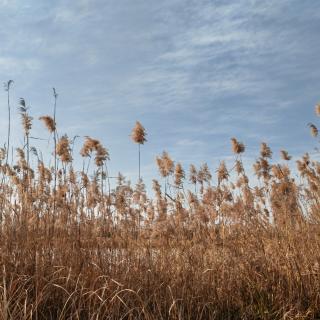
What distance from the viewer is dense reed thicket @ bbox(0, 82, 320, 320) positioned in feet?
13.2

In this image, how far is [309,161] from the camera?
8.79 metres

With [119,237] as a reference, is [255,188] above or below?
above

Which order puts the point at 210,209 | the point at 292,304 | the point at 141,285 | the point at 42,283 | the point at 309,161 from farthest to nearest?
1. the point at 309,161
2. the point at 210,209
3. the point at 292,304
4. the point at 141,285
5. the point at 42,283

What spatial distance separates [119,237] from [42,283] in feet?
4.31

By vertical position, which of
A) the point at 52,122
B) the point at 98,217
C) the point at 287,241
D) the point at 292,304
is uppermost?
the point at 52,122

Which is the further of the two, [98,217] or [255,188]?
[255,188]

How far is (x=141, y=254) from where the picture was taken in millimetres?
4824

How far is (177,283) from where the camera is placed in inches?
181

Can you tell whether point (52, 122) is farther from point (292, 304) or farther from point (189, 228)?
point (292, 304)

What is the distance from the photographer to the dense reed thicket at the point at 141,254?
4027 millimetres

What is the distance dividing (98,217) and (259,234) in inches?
86.9

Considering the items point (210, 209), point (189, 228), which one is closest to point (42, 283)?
point (189, 228)

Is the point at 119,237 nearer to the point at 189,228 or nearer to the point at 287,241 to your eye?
the point at 189,228

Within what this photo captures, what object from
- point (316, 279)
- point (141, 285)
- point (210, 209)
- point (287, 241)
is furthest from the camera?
point (210, 209)
